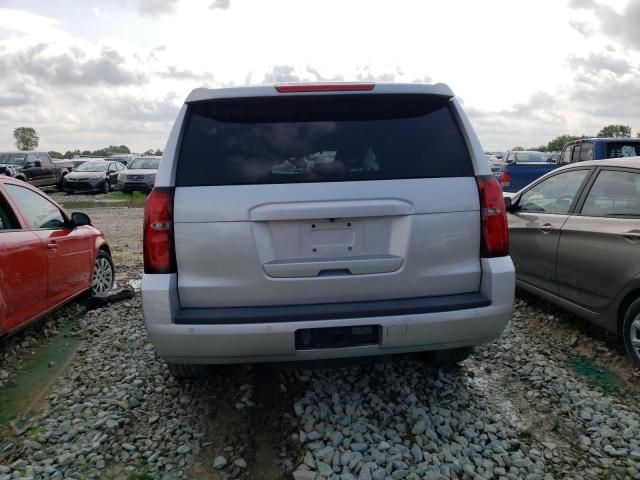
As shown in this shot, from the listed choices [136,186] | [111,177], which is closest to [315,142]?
[136,186]

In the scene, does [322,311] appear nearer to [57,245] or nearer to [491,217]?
[491,217]

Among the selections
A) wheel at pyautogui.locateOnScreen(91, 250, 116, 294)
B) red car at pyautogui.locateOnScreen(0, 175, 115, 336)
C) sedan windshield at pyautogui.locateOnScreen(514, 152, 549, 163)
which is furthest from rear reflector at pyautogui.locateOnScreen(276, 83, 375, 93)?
sedan windshield at pyautogui.locateOnScreen(514, 152, 549, 163)

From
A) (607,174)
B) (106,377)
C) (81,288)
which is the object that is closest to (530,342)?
(607,174)

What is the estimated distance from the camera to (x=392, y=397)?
3496 millimetres

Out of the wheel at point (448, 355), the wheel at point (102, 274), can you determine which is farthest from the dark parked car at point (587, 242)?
the wheel at point (102, 274)

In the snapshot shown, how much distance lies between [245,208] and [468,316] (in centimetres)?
136

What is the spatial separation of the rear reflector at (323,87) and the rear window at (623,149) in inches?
386

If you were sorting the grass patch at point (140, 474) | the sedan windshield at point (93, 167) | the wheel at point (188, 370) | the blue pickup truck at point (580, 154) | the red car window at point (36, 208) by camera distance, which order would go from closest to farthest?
the grass patch at point (140, 474) → the wheel at point (188, 370) → the red car window at point (36, 208) → the blue pickup truck at point (580, 154) → the sedan windshield at point (93, 167)

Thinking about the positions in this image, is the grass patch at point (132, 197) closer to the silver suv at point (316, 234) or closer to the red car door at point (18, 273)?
the red car door at point (18, 273)

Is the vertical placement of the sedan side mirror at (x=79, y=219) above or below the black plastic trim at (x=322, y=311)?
above

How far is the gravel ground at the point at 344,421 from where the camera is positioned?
9.21 feet

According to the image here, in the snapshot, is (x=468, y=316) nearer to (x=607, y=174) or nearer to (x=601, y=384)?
(x=601, y=384)

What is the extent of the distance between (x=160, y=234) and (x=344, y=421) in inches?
61.9

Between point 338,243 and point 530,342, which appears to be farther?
point 530,342
